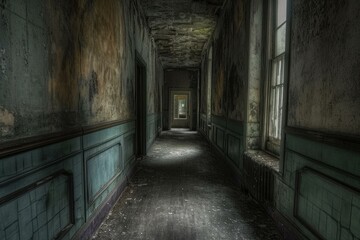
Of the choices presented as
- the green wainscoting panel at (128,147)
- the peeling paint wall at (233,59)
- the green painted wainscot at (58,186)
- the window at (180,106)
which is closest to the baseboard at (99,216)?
the green painted wainscot at (58,186)

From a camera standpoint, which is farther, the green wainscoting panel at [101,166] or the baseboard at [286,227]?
the green wainscoting panel at [101,166]

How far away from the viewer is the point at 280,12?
10.6 feet

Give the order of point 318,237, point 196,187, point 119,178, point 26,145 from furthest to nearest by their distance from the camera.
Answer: point 196,187 → point 119,178 → point 318,237 → point 26,145

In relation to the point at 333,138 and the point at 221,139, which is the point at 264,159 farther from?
the point at 221,139

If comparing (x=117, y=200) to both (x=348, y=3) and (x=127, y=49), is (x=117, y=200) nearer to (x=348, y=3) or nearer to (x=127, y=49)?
(x=127, y=49)

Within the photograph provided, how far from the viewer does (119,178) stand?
3633 millimetres

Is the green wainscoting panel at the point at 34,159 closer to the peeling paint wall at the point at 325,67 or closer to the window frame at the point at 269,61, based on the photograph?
the peeling paint wall at the point at 325,67

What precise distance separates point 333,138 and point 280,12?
7.74 feet

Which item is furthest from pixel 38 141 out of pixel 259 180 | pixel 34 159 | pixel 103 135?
pixel 259 180

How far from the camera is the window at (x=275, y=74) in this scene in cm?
314

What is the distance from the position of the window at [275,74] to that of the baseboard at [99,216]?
8.13 feet

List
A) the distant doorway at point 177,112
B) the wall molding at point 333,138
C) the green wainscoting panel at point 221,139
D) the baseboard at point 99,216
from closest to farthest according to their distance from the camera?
the wall molding at point 333,138 → the baseboard at point 99,216 → the green wainscoting panel at point 221,139 → the distant doorway at point 177,112

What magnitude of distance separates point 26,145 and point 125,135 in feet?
8.94

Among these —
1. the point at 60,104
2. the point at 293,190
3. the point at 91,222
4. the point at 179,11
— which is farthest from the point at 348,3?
the point at 179,11
